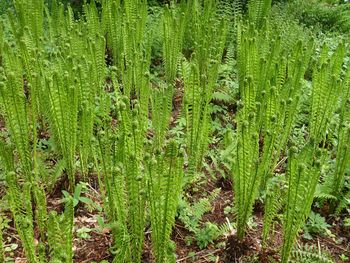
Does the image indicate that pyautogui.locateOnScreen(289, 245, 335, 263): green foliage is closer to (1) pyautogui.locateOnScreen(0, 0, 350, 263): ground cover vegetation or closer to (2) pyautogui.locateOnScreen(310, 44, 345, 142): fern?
(1) pyautogui.locateOnScreen(0, 0, 350, 263): ground cover vegetation

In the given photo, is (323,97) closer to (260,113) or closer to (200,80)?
(260,113)

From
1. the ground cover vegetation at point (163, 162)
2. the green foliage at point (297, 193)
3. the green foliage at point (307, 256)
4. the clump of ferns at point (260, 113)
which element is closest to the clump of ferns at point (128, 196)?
the ground cover vegetation at point (163, 162)

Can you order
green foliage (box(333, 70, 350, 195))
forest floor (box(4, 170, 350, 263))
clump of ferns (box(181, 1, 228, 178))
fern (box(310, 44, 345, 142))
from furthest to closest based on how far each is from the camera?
fern (box(310, 44, 345, 142))
clump of ferns (box(181, 1, 228, 178))
green foliage (box(333, 70, 350, 195))
forest floor (box(4, 170, 350, 263))

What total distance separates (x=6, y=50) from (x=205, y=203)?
4.18ft

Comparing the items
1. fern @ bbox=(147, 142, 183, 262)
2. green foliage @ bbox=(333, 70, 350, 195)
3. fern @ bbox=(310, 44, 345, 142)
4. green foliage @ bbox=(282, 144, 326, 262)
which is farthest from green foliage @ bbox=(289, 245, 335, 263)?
fern @ bbox=(310, 44, 345, 142)

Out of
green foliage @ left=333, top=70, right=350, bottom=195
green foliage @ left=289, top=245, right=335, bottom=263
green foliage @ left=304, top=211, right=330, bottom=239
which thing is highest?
green foliage @ left=333, top=70, right=350, bottom=195

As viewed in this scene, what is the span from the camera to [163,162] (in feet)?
4.97

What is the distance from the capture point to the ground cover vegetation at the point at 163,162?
1.54 m

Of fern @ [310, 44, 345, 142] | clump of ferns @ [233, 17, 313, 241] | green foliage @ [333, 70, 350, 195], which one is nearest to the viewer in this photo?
clump of ferns @ [233, 17, 313, 241]

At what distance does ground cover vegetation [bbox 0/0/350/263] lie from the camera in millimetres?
1541

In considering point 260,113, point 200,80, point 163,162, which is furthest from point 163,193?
point 200,80

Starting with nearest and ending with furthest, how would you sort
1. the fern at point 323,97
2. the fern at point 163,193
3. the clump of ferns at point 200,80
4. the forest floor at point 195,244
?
the fern at point 163,193 → the forest floor at point 195,244 → the clump of ferns at point 200,80 → the fern at point 323,97

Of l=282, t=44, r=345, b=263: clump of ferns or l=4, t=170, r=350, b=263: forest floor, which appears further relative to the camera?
l=4, t=170, r=350, b=263: forest floor

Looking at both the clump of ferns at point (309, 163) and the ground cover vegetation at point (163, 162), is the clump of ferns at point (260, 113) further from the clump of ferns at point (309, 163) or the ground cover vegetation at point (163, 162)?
the clump of ferns at point (309, 163)
